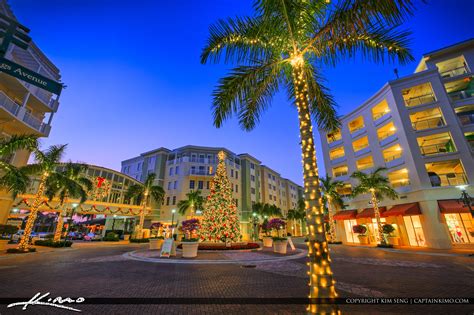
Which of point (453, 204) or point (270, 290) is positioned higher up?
point (453, 204)

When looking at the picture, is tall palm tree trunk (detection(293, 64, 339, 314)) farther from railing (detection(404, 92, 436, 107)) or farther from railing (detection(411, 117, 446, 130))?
railing (detection(404, 92, 436, 107))

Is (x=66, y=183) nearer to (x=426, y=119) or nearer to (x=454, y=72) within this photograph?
(x=426, y=119)

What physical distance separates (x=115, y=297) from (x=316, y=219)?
6144mm

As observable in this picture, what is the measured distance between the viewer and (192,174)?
44.8 metres

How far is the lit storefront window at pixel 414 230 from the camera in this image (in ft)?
71.6

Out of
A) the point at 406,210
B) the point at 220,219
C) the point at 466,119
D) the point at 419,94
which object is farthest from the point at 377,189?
the point at 220,219

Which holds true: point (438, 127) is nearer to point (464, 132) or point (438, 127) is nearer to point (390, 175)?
point (464, 132)

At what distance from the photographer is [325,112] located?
26.8ft

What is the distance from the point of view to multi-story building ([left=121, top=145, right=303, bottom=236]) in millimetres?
44938

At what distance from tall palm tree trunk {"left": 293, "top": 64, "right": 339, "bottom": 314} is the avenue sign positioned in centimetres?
791

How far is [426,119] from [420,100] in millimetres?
2582

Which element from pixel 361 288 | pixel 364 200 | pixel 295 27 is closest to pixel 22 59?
pixel 295 27

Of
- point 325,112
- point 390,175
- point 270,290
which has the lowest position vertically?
point 270,290

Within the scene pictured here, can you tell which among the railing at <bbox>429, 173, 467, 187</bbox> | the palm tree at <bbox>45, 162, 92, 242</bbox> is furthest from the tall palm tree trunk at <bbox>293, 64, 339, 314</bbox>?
the railing at <bbox>429, 173, 467, 187</bbox>
